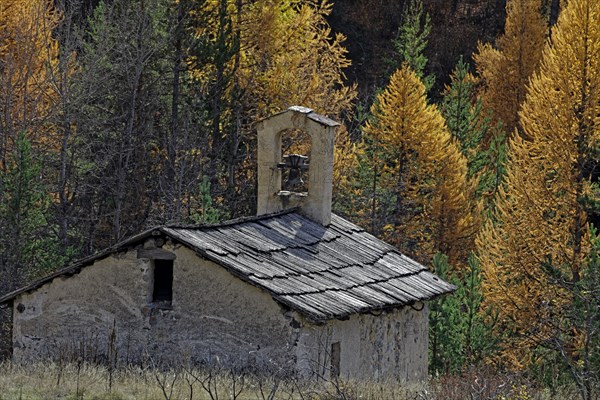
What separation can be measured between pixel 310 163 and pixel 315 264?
9.07 feet

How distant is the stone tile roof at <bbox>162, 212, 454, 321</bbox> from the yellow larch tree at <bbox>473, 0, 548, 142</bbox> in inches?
1042

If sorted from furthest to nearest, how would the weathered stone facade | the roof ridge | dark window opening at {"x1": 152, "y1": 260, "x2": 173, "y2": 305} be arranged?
dark window opening at {"x1": 152, "y1": 260, "x2": 173, "y2": 305}, the roof ridge, the weathered stone facade

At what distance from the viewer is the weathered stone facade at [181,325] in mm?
16672

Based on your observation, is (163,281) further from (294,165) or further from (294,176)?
(294,176)

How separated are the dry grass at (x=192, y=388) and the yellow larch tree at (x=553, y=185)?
1165 centimetres

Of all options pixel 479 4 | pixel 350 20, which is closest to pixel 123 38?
pixel 350 20

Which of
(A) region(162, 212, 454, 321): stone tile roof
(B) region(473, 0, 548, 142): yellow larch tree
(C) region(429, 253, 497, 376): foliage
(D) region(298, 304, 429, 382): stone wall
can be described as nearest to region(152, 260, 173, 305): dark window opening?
(A) region(162, 212, 454, 321): stone tile roof

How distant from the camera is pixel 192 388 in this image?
538 inches

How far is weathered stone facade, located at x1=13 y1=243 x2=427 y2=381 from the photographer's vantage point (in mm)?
16672

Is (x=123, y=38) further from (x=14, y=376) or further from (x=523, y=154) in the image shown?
(x=14, y=376)

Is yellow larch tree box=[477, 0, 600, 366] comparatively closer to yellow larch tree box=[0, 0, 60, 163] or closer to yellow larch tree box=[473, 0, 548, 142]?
yellow larch tree box=[0, 0, 60, 163]

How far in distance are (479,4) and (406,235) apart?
1226 inches

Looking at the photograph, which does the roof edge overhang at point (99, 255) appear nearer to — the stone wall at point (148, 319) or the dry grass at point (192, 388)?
the stone wall at point (148, 319)

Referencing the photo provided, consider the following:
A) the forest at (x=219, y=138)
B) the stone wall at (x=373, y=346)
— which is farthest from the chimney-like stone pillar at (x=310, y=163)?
the forest at (x=219, y=138)
